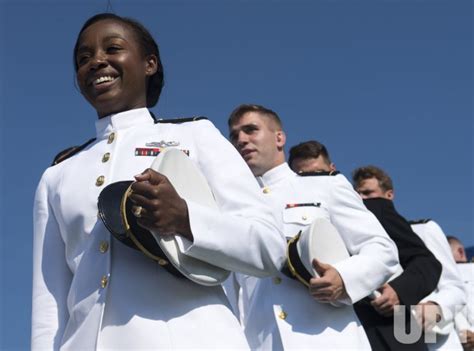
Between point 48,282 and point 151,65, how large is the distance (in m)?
0.98

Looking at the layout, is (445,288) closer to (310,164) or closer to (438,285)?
(438,285)

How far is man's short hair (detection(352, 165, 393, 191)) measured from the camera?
808 cm

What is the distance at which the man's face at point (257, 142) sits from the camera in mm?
6109

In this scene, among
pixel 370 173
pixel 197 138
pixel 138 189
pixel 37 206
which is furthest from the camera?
pixel 370 173

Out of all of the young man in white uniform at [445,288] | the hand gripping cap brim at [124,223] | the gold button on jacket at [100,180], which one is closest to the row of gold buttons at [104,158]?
the gold button on jacket at [100,180]

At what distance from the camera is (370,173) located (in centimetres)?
814

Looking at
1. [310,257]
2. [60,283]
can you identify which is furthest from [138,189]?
[310,257]

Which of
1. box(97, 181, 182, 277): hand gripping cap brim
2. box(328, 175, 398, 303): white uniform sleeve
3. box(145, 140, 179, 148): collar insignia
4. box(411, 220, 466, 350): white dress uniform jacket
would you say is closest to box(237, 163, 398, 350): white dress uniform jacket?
box(328, 175, 398, 303): white uniform sleeve

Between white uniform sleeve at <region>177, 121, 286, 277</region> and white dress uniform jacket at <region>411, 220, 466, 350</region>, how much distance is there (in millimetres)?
4206

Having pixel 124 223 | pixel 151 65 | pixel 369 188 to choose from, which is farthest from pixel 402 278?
pixel 124 223

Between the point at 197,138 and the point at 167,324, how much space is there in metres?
0.78

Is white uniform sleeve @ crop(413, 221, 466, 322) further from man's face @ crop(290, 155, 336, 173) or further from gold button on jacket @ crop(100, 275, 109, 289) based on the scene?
gold button on jacket @ crop(100, 275, 109, 289)

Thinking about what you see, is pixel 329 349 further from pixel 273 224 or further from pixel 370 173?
pixel 370 173

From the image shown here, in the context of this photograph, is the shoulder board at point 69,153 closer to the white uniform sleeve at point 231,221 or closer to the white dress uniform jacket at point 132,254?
the white dress uniform jacket at point 132,254
